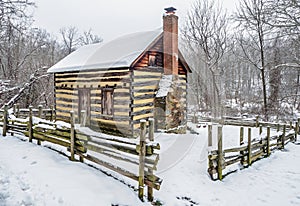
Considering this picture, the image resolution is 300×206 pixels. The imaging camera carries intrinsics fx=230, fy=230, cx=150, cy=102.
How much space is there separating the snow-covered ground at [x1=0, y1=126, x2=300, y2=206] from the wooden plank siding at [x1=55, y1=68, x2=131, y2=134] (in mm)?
3657

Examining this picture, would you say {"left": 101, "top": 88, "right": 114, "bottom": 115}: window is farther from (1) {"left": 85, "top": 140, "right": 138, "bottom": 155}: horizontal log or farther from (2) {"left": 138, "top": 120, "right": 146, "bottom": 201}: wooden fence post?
(2) {"left": 138, "top": 120, "right": 146, "bottom": 201}: wooden fence post

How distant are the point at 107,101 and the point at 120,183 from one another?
7.01 metres

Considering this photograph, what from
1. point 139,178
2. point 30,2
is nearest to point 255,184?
point 139,178

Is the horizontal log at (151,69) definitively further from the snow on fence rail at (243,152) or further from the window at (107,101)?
the snow on fence rail at (243,152)

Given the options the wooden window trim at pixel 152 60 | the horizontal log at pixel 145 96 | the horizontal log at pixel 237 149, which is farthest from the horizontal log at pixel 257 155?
the wooden window trim at pixel 152 60

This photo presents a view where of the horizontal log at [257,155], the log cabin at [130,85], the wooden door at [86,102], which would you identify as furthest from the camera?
the wooden door at [86,102]

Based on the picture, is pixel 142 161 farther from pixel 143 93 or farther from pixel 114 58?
pixel 114 58

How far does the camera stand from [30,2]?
6.68m

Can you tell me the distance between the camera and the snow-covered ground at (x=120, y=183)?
17.2ft

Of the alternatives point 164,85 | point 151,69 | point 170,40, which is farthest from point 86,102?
point 170,40

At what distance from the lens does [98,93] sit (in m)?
12.8

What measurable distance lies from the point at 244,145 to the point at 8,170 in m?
8.01

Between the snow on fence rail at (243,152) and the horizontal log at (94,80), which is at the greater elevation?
the horizontal log at (94,80)

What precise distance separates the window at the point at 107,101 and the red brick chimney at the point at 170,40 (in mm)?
3667
